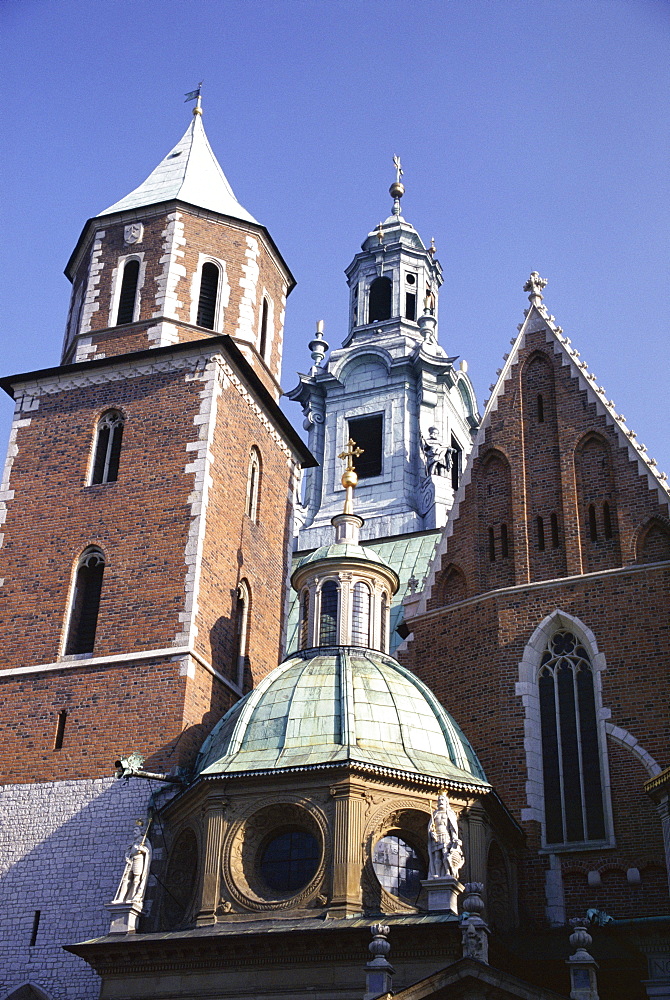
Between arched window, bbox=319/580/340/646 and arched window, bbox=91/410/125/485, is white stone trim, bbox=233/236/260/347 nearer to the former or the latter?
arched window, bbox=91/410/125/485

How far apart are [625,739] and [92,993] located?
9556mm

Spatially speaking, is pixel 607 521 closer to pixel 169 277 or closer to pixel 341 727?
pixel 341 727

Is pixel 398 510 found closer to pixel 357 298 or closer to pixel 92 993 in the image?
pixel 357 298

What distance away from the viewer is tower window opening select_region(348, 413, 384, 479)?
4678cm

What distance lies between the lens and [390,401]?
47594 millimetres

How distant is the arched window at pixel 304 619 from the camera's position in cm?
2558

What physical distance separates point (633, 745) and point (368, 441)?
1017 inches

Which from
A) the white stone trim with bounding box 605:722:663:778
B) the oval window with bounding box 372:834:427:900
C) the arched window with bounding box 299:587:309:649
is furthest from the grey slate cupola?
the oval window with bounding box 372:834:427:900

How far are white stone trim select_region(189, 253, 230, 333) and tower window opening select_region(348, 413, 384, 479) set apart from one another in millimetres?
17387

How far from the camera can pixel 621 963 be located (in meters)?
19.7

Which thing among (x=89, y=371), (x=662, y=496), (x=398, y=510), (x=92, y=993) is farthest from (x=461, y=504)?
(x=398, y=510)

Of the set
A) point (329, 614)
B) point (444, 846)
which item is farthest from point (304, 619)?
point (444, 846)

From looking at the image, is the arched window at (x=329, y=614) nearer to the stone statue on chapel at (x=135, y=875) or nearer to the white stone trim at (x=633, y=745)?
the white stone trim at (x=633, y=745)

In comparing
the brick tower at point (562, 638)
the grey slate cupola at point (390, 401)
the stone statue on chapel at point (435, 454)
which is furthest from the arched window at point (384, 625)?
the stone statue on chapel at point (435, 454)
